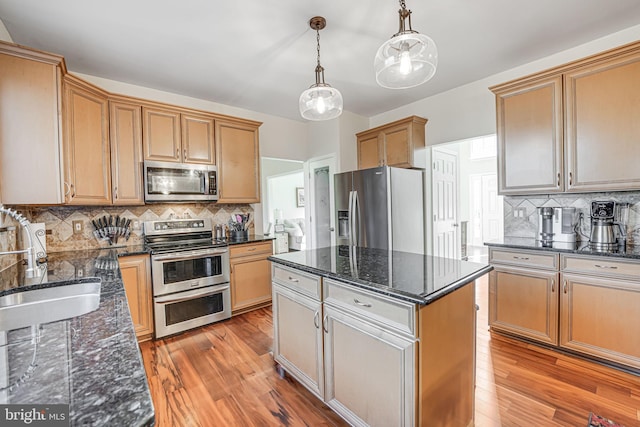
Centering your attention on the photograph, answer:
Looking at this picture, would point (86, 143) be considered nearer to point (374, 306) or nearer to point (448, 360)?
point (374, 306)

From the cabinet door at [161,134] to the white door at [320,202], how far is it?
2038 millimetres

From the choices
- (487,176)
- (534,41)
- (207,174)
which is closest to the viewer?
(534,41)

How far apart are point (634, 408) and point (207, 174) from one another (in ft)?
13.0

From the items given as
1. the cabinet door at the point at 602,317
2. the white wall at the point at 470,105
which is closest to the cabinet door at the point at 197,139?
the white wall at the point at 470,105

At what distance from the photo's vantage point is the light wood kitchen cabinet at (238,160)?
3.46 metres

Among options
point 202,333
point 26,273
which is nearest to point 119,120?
point 26,273

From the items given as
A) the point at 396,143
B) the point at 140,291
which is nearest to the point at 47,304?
the point at 140,291

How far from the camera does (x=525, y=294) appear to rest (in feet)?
8.30

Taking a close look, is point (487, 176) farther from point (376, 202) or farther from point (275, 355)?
point (275, 355)

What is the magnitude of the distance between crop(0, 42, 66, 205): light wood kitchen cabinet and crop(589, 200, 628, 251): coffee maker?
4186mm

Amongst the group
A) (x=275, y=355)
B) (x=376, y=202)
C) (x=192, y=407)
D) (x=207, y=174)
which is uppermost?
(x=207, y=174)

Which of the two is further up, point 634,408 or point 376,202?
point 376,202

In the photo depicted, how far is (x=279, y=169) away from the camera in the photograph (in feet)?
24.7

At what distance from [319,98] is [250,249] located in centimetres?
204
